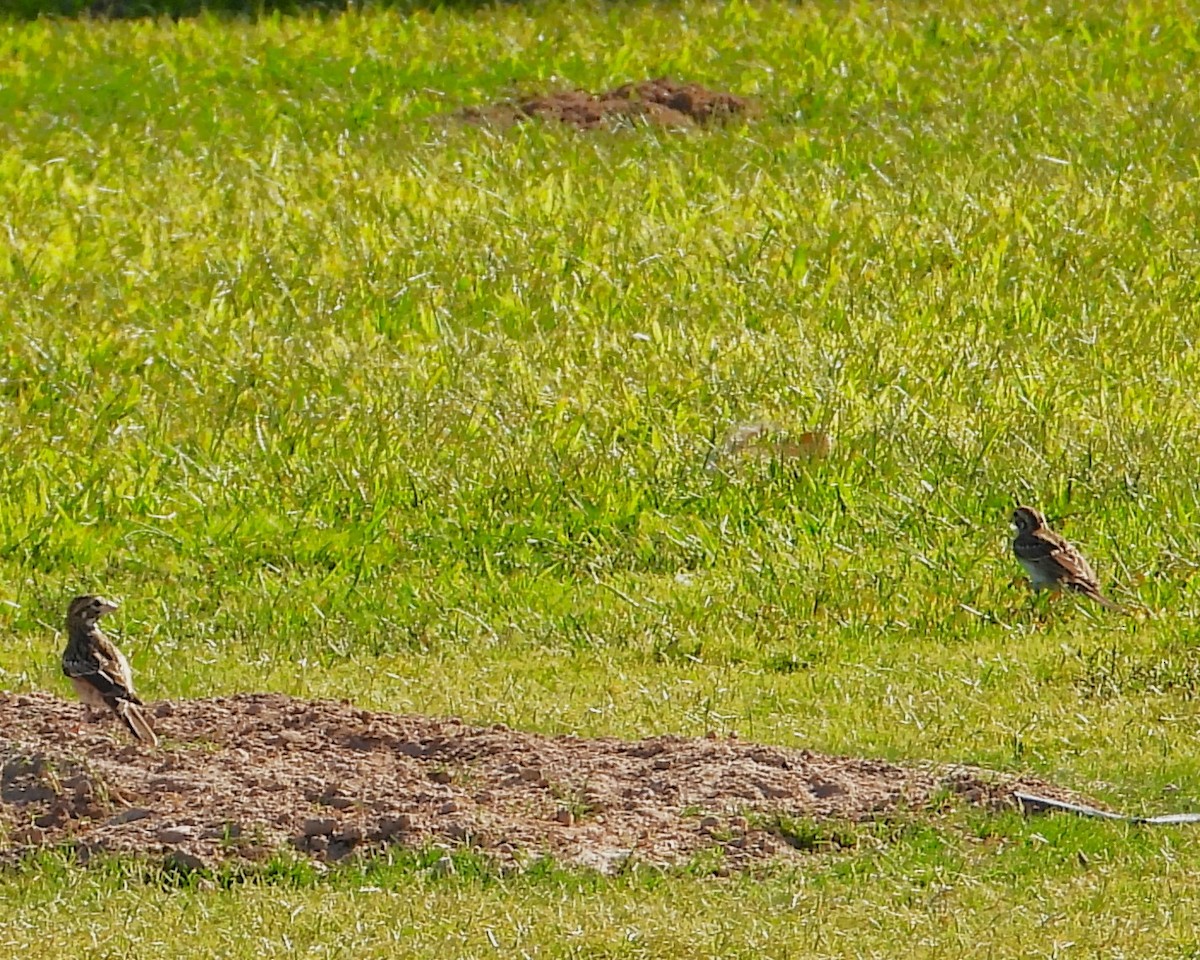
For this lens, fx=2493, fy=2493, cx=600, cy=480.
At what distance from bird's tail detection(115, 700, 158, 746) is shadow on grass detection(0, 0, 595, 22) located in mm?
16179

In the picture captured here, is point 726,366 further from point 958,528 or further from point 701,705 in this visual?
point 701,705

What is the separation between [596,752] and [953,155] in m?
10.4

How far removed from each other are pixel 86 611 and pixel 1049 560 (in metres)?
3.70

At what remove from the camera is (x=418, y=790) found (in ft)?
23.9

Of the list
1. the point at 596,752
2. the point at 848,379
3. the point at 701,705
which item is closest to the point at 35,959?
the point at 596,752

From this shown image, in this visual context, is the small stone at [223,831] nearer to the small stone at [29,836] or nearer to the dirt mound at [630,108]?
the small stone at [29,836]

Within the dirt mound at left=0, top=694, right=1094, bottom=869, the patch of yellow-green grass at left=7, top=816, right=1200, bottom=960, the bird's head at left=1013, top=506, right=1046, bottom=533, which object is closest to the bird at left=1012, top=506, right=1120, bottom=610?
the bird's head at left=1013, top=506, right=1046, bottom=533

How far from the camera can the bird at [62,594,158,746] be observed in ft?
25.6

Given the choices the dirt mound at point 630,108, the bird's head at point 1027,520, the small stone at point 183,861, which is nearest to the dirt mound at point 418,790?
the small stone at point 183,861

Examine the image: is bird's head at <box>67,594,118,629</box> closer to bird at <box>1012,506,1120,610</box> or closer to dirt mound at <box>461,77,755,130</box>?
bird at <box>1012,506,1120,610</box>

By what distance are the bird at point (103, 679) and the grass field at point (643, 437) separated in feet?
3.48

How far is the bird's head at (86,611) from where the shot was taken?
8227mm

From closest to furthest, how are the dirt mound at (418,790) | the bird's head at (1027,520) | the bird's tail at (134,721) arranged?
the dirt mound at (418,790), the bird's tail at (134,721), the bird's head at (1027,520)

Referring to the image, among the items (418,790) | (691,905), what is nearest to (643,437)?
(418,790)
